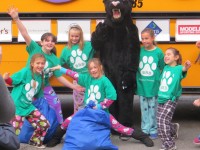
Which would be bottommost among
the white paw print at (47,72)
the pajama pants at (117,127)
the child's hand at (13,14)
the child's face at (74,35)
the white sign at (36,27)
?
the pajama pants at (117,127)

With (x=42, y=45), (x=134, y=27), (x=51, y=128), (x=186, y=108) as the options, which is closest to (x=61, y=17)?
(x=42, y=45)

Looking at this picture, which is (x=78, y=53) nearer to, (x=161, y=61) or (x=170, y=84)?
(x=161, y=61)

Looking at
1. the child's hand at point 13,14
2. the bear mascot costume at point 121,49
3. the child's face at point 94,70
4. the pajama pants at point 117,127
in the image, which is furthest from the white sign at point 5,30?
the pajama pants at point 117,127

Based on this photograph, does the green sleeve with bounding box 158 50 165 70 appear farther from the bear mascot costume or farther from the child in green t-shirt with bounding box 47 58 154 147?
the child in green t-shirt with bounding box 47 58 154 147

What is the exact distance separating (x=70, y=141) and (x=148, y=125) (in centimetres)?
100

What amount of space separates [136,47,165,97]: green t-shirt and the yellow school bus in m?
0.21

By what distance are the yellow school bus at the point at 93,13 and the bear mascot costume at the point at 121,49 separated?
22 cm

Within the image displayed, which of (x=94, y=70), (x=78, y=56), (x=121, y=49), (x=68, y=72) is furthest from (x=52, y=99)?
(x=121, y=49)

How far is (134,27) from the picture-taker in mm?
5383

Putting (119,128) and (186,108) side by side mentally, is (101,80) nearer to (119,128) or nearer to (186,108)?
(119,128)

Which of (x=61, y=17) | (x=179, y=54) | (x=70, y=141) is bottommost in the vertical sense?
(x=70, y=141)

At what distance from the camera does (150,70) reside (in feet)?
17.7

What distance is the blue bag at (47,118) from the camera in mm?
5242

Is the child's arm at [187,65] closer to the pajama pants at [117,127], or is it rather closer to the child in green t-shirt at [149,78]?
the child in green t-shirt at [149,78]
